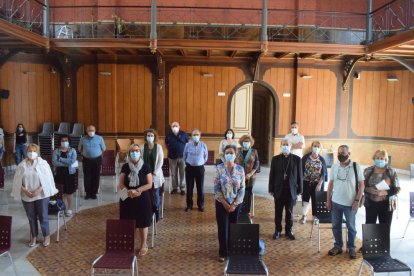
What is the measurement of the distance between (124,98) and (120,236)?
855 cm

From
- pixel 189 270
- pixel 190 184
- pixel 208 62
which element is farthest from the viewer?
pixel 208 62

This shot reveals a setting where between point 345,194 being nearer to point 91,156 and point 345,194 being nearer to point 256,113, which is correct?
point 91,156

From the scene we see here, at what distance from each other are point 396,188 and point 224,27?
782cm

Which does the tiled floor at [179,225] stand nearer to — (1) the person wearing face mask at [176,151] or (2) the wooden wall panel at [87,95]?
(1) the person wearing face mask at [176,151]

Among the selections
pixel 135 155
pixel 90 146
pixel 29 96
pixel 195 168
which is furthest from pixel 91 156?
pixel 29 96

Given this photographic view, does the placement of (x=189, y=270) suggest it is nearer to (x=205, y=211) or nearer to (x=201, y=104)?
(x=205, y=211)

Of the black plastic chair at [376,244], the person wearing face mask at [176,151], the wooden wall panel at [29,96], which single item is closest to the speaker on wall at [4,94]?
the wooden wall panel at [29,96]

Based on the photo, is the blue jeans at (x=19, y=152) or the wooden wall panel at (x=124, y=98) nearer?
the blue jeans at (x=19, y=152)

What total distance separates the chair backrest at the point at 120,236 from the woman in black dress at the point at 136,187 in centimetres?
61

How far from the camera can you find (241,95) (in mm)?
13188

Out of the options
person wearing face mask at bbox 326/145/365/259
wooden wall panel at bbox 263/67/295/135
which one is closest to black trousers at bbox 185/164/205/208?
person wearing face mask at bbox 326/145/365/259

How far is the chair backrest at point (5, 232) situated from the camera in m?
4.68

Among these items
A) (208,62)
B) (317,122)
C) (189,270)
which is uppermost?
(208,62)

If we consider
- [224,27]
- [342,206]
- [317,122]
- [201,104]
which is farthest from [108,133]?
[342,206]
